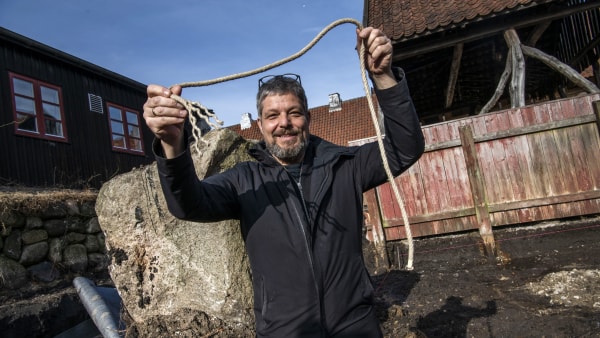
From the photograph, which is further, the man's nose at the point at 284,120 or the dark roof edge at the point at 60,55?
the dark roof edge at the point at 60,55

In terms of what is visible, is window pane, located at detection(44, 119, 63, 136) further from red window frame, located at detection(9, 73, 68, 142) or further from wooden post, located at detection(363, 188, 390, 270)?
wooden post, located at detection(363, 188, 390, 270)

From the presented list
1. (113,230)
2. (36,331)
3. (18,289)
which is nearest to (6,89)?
(18,289)

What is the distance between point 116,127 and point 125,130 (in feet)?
1.42

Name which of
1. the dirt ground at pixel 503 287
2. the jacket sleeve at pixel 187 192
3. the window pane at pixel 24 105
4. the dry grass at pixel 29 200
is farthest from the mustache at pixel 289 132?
the window pane at pixel 24 105

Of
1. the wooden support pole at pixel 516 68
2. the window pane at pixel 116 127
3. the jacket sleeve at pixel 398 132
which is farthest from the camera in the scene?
the window pane at pixel 116 127

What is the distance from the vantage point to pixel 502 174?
18.7 feet

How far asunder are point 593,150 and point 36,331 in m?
8.18

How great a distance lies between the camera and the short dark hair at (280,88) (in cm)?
200

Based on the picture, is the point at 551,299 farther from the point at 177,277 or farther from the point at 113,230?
the point at 113,230

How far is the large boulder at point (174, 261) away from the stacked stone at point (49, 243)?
358cm

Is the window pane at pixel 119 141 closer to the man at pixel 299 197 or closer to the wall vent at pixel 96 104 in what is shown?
the wall vent at pixel 96 104

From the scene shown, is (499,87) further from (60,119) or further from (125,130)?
(125,130)

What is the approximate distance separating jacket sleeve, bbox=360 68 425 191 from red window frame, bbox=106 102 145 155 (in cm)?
1242

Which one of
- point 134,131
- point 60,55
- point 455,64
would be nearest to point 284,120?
point 455,64
